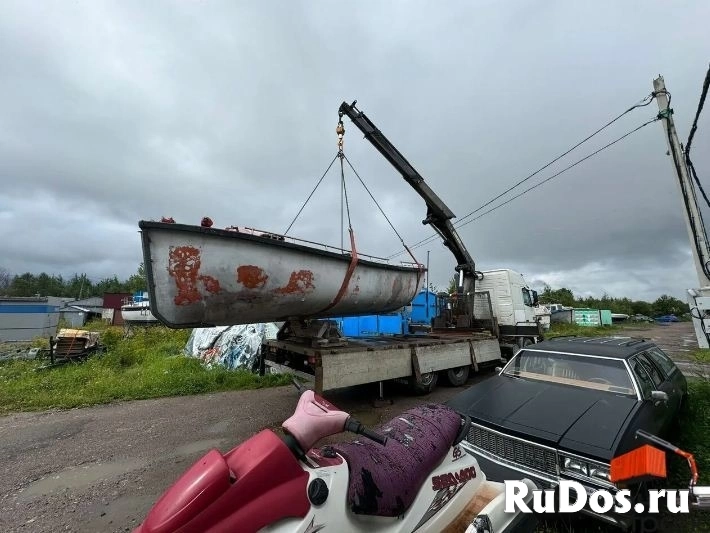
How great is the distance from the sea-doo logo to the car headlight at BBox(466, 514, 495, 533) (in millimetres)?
216

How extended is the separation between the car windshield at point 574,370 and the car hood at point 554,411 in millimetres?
139

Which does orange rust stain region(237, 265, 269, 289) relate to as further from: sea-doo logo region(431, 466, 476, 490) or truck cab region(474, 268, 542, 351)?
truck cab region(474, 268, 542, 351)

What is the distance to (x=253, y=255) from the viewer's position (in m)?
4.46

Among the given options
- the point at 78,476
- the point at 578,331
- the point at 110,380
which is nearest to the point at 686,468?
the point at 78,476

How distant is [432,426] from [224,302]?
3059mm

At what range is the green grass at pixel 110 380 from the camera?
23.7 ft

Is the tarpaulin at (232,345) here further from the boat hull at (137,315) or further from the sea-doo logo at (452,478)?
the boat hull at (137,315)

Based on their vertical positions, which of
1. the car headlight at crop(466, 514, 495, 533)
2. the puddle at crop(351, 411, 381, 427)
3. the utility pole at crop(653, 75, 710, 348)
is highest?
the utility pole at crop(653, 75, 710, 348)

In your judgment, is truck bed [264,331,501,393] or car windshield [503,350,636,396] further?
truck bed [264,331,501,393]

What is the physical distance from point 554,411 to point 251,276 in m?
3.52

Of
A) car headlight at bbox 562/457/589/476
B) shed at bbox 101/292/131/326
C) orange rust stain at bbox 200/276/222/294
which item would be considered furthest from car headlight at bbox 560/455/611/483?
shed at bbox 101/292/131/326

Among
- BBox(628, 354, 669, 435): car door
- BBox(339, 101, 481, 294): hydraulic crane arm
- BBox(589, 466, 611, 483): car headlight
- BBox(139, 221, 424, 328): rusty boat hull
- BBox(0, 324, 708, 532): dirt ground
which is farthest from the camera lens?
BBox(339, 101, 481, 294): hydraulic crane arm

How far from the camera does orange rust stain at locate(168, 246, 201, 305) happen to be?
3.98m

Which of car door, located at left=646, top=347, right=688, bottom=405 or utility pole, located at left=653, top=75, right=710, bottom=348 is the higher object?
utility pole, located at left=653, top=75, right=710, bottom=348
